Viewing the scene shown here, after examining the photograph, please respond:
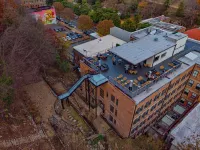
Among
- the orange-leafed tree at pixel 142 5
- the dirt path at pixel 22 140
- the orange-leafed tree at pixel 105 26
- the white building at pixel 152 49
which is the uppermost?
the white building at pixel 152 49

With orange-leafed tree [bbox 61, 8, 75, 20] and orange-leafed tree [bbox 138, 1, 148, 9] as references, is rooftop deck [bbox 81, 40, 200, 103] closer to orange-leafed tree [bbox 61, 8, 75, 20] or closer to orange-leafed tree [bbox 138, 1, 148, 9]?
orange-leafed tree [bbox 61, 8, 75, 20]

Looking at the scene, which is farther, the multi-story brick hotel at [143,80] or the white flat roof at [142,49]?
the white flat roof at [142,49]

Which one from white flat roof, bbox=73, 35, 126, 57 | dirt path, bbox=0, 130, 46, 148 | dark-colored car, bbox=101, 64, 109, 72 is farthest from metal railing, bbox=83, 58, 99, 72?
dirt path, bbox=0, 130, 46, 148

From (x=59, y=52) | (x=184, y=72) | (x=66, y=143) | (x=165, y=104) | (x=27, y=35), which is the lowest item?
(x=66, y=143)

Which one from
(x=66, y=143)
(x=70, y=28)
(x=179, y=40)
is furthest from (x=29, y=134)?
(x=70, y=28)

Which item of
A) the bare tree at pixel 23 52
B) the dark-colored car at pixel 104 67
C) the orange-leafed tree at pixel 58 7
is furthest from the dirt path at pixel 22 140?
the orange-leafed tree at pixel 58 7

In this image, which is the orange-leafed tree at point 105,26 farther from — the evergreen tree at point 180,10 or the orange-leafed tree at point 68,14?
the evergreen tree at point 180,10

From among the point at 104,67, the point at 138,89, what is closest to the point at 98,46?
the point at 104,67

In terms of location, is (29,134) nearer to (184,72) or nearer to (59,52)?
(59,52)
